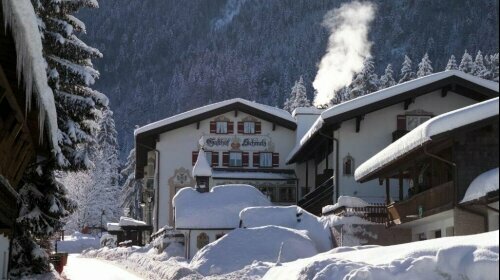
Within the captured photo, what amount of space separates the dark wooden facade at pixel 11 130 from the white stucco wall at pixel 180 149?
32.4 meters

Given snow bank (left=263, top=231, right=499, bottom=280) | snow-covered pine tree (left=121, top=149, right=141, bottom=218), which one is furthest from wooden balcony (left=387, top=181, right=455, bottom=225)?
snow-covered pine tree (left=121, top=149, right=141, bottom=218)

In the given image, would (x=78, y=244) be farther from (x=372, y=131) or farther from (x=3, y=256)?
(x=3, y=256)

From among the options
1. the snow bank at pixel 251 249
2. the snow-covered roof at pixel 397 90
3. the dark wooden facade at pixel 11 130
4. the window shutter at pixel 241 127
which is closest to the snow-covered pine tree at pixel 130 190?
the window shutter at pixel 241 127

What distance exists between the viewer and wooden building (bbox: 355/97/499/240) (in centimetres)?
2225

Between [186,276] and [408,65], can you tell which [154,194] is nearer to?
[186,276]

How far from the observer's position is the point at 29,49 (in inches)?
512

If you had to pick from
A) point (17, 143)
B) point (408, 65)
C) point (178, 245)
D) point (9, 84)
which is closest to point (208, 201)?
point (178, 245)

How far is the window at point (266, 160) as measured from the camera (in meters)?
57.1

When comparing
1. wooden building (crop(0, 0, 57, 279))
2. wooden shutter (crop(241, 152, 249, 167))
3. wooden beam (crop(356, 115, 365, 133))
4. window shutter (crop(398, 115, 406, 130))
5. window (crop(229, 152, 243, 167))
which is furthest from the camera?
wooden shutter (crop(241, 152, 249, 167))

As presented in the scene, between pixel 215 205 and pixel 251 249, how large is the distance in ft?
42.9

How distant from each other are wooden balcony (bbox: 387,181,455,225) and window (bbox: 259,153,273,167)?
2349 centimetres

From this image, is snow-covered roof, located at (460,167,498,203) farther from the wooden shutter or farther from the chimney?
the wooden shutter

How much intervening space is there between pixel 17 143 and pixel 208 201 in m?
26.9

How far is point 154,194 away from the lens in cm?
5703
